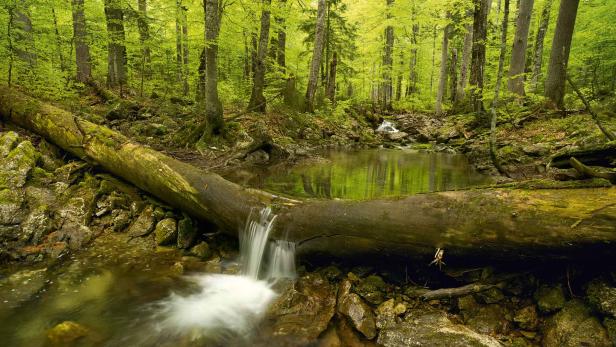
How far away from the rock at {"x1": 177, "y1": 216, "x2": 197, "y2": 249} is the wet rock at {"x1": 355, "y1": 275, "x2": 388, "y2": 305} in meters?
2.85

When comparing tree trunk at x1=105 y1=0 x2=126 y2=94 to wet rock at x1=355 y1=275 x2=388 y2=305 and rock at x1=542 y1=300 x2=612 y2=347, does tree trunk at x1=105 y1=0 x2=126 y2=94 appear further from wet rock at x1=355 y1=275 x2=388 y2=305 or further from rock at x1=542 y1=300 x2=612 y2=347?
rock at x1=542 y1=300 x2=612 y2=347

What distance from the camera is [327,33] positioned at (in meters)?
17.8

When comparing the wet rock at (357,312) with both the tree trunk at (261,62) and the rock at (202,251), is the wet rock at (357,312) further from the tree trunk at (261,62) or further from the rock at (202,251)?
the tree trunk at (261,62)

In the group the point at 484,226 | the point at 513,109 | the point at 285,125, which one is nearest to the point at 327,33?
the point at 285,125

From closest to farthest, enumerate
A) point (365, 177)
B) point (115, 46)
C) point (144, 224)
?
1. point (144, 224)
2. point (365, 177)
3. point (115, 46)

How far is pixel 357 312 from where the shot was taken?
3.64 metres

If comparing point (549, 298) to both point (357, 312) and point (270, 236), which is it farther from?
point (270, 236)

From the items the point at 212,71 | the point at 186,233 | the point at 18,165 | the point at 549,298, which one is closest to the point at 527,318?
the point at 549,298

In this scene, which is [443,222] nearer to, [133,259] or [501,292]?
[501,292]

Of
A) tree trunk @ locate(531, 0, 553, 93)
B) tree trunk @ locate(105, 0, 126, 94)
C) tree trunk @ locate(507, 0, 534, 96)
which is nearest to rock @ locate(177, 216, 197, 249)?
tree trunk @ locate(105, 0, 126, 94)

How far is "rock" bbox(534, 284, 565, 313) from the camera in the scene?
3199 mm

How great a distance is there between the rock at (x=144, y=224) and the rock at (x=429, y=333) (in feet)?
13.3

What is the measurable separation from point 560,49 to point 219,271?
12.2 m

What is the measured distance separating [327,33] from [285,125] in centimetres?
767
